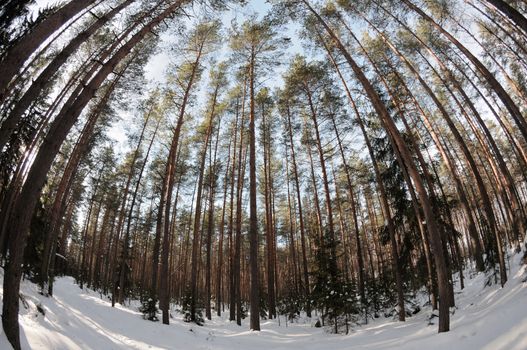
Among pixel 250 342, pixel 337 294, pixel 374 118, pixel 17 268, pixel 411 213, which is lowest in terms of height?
pixel 250 342

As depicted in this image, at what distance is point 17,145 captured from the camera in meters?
6.32

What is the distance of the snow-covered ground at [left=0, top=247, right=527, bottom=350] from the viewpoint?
4.51 meters

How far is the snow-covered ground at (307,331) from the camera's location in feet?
14.8

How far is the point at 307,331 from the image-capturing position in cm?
1148

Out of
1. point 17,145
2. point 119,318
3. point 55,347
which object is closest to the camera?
point 55,347

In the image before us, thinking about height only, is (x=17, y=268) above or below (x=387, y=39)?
below

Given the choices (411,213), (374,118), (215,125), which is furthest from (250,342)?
(215,125)

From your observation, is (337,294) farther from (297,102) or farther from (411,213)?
(297,102)

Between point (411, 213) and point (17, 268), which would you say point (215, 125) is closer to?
point (411, 213)

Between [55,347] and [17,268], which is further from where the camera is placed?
[55,347]

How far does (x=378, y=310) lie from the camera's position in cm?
1198

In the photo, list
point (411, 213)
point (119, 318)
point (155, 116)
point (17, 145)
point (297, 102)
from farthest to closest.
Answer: point (155, 116), point (297, 102), point (119, 318), point (411, 213), point (17, 145)

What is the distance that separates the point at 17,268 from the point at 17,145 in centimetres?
379

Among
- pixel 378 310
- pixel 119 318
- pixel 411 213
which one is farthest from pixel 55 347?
pixel 378 310
